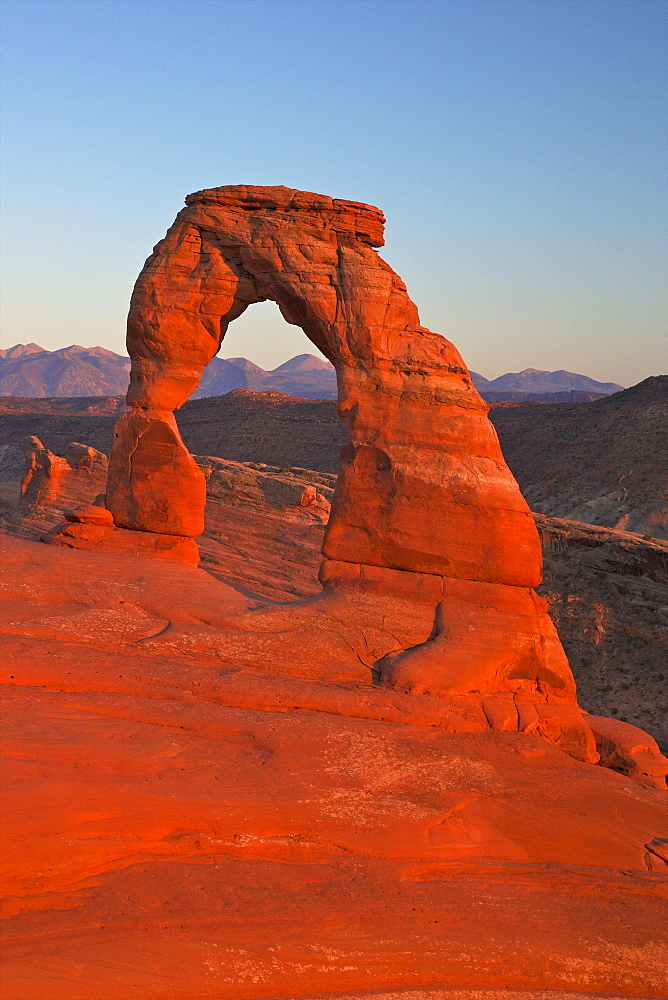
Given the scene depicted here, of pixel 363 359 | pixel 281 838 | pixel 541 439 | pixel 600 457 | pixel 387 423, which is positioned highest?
pixel 363 359

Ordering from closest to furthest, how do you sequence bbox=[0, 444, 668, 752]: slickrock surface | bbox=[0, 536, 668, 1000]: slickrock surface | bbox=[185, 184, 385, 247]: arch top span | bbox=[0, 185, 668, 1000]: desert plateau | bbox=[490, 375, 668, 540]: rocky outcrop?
bbox=[0, 536, 668, 1000]: slickrock surface, bbox=[0, 185, 668, 1000]: desert plateau, bbox=[185, 184, 385, 247]: arch top span, bbox=[0, 444, 668, 752]: slickrock surface, bbox=[490, 375, 668, 540]: rocky outcrop

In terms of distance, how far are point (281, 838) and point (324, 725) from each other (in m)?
1.68

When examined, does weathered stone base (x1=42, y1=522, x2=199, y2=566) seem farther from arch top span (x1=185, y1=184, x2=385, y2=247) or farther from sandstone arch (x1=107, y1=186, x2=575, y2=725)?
arch top span (x1=185, y1=184, x2=385, y2=247)

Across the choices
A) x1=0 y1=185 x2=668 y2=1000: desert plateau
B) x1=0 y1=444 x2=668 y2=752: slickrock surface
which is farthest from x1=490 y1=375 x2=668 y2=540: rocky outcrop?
x1=0 y1=185 x2=668 y2=1000: desert plateau

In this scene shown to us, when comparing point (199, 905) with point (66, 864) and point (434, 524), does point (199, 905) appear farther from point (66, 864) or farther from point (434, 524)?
point (434, 524)

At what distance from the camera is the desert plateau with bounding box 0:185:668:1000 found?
566cm

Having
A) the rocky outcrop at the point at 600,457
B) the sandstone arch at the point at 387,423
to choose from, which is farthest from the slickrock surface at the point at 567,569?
the rocky outcrop at the point at 600,457

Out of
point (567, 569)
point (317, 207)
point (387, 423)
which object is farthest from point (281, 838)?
point (567, 569)

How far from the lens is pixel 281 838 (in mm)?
6641

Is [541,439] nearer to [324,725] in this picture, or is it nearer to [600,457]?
[600,457]

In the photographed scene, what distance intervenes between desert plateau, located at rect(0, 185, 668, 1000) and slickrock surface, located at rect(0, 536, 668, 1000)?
0.02 metres

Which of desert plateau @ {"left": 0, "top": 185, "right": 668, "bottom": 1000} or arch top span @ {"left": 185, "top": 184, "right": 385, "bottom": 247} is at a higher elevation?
arch top span @ {"left": 185, "top": 184, "right": 385, "bottom": 247}

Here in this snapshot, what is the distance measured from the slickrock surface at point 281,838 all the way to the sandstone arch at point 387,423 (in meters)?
1.26

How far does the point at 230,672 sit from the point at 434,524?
3276 mm
